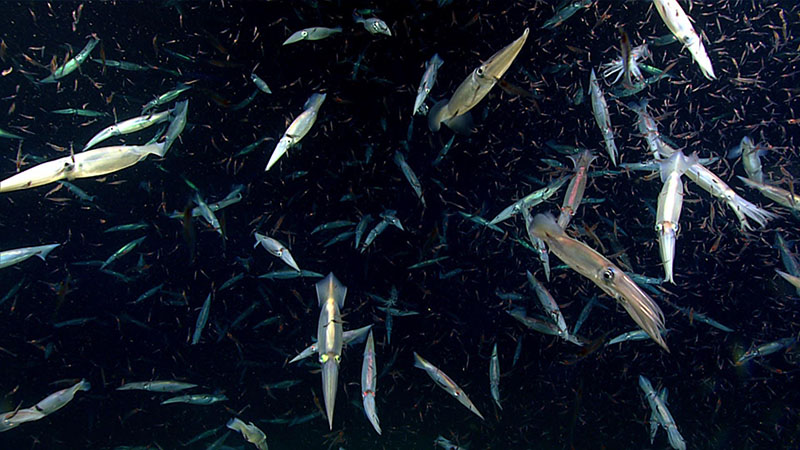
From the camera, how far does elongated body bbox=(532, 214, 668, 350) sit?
5.95 feet

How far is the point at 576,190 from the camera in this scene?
3410mm

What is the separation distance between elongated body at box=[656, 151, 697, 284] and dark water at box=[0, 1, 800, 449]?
2027 mm

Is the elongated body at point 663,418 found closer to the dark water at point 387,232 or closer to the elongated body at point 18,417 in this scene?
the dark water at point 387,232

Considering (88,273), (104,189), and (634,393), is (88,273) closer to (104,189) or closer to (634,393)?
(104,189)

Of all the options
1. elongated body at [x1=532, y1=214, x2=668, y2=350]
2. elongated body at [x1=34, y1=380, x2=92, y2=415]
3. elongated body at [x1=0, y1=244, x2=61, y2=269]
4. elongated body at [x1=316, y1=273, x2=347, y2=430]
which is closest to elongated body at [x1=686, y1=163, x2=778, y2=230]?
elongated body at [x1=532, y1=214, x2=668, y2=350]

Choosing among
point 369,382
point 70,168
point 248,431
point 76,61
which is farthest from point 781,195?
point 76,61

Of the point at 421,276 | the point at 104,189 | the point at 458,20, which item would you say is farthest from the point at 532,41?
the point at 104,189

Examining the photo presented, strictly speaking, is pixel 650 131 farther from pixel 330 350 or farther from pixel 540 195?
pixel 330 350

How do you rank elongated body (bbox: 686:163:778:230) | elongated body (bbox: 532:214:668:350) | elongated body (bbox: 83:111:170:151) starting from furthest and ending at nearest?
elongated body (bbox: 83:111:170:151) → elongated body (bbox: 686:163:778:230) → elongated body (bbox: 532:214:668:350)

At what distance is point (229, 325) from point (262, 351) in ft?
→ 2.20

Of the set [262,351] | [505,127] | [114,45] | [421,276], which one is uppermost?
[114,45]

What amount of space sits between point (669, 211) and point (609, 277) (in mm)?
1059

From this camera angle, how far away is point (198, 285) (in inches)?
214

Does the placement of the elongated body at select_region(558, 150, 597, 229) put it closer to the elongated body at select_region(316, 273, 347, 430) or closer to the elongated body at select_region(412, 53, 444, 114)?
the elongated body at select_region(412, 53, 444, 114)
